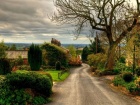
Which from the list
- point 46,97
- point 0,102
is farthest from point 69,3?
point 0,102

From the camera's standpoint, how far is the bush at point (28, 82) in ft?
53.9

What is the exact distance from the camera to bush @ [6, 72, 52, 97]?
53.9 feet

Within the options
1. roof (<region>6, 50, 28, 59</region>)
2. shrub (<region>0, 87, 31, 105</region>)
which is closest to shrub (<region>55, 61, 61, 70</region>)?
roof (<region>6, 50, 28, 59</region>)

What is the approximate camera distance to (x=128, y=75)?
87.7 ft

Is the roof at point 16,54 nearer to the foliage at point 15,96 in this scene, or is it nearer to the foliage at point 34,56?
the foliage at point 34,56

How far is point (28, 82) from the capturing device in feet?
55.5

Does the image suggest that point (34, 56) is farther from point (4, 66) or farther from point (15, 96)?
point (15, 96)

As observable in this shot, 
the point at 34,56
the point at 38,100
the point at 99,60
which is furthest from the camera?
the point at 99,60

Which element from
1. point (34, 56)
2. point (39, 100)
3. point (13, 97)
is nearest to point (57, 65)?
point (34, 56)

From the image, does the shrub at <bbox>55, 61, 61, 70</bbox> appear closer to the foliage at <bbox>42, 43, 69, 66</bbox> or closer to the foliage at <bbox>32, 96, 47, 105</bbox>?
the foliage at <bbox>42, 43, 69, 66</bbox>

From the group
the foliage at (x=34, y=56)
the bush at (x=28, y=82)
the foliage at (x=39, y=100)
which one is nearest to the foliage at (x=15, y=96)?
the foliage at (x=39, y=100)

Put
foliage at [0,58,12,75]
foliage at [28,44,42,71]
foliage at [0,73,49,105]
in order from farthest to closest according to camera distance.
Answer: foliage at [28,44,42,71], foliage at [0,58,12,75], foliage at [0,73,49,105]

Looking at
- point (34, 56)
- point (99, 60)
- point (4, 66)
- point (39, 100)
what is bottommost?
point (39, 100)

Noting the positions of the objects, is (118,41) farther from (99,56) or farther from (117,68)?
(99,56)
